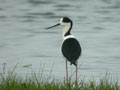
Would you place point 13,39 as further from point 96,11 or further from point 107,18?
point 96,11

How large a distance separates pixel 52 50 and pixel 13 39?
229cm

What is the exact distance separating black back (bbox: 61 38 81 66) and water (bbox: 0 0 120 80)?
56cm

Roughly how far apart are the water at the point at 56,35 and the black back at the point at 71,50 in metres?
0.56

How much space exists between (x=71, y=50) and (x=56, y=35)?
28.6 feet

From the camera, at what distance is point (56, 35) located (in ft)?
64.8

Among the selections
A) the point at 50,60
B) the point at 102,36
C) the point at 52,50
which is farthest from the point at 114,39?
the point at 50,60

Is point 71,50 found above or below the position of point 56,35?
above

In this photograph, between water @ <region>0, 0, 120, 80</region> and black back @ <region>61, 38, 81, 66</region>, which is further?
water @ <region>0, 0, 120, 80</region>

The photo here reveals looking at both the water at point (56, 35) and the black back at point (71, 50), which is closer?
the black back at point (71, 50)

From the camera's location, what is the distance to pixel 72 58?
35.7 ft

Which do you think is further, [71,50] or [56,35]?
[56,35]

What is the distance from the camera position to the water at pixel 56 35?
48.7 ft

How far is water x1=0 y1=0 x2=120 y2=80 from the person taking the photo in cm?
1484

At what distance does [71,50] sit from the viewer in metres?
11.0
